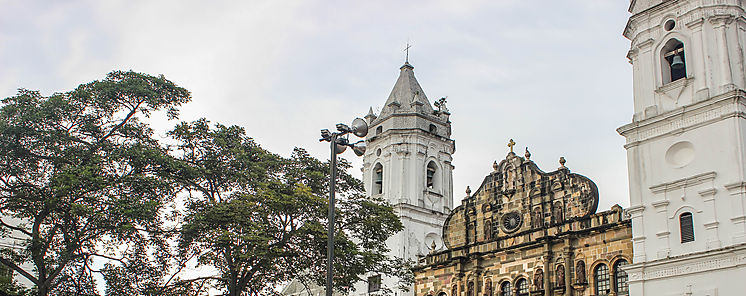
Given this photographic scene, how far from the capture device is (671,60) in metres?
23.3

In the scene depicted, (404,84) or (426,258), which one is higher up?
(404,84)

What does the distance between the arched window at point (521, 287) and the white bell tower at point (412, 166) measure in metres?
6.87

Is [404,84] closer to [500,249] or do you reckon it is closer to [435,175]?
[435,175]

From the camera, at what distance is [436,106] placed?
37.5 meters

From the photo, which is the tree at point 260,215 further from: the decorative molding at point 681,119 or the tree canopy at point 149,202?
the decorative molding at point 681,119

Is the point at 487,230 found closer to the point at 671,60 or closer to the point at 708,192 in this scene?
the point at 671,60

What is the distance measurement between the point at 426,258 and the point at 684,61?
12.9m

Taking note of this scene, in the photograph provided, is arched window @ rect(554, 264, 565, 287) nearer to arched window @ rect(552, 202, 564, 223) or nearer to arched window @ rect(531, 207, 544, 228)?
arched window @ rect(552, 202, 564, 223)

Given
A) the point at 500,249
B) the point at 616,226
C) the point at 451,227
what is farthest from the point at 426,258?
the point at 616,226

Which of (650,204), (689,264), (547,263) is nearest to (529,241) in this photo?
(547,263)

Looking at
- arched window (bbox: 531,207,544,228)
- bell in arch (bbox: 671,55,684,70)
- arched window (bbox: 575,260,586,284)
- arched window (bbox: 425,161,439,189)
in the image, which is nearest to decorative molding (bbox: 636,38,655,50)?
bell in arch (bbox: 671,55,684,70)

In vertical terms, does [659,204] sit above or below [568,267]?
above

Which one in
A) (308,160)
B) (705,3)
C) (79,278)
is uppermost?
(705,3)

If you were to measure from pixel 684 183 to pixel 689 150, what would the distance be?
3.50 feet
